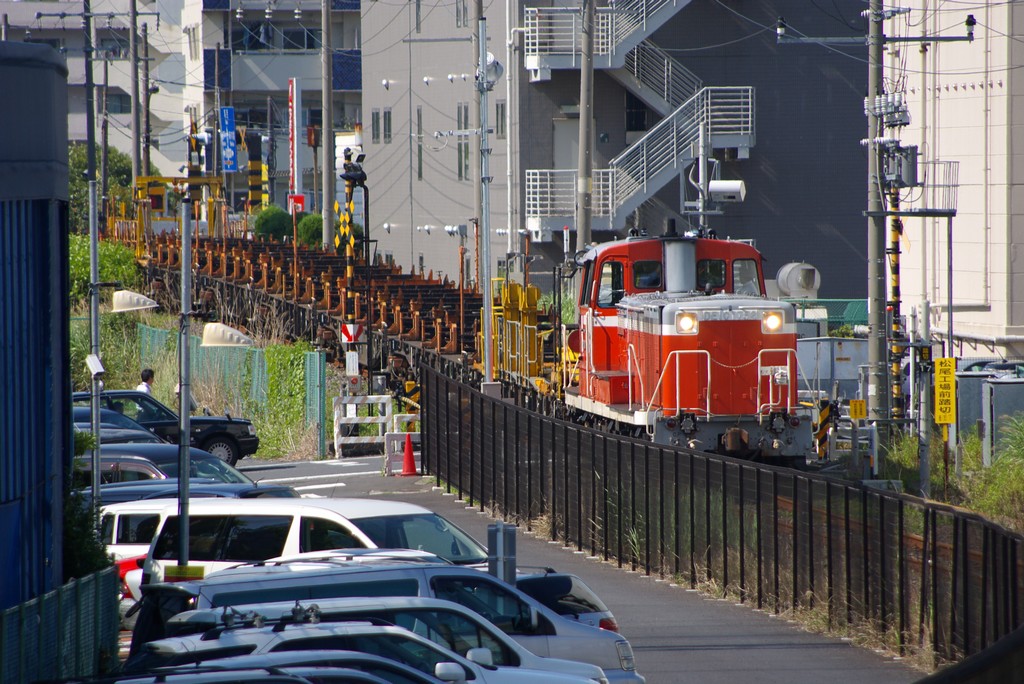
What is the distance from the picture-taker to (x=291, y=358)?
104ft

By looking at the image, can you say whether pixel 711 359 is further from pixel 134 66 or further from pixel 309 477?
pixel 134 66

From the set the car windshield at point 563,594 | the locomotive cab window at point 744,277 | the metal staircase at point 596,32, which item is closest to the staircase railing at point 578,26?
the metal staircase at point 596,32

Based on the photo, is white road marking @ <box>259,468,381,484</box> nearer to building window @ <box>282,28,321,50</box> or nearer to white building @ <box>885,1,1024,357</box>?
white building @ <box>885,1,1024,357</box>

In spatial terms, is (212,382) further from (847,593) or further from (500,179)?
(847,593)

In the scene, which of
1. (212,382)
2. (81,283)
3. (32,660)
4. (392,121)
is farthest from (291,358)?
(392,121)

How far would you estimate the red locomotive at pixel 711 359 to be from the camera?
20.0m

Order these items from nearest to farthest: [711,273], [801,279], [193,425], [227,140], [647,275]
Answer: [711,273] < [647,275] < [801,279] < [193,425] < [227,140]

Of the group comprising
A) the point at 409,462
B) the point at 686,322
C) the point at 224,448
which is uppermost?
the point at 686,322

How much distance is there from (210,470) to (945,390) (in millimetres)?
10500

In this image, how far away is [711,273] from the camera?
21.8 m

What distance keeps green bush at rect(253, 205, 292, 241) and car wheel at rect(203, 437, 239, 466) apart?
46253mm

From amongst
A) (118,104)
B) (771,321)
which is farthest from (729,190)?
(118,104)

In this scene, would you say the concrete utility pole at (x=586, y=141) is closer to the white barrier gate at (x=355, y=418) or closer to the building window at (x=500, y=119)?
the white barrier gate at (x=355, y=418)

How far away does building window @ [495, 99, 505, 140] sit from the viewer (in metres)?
44.3
